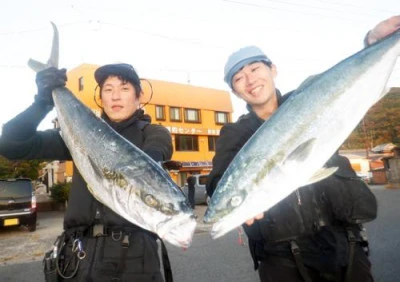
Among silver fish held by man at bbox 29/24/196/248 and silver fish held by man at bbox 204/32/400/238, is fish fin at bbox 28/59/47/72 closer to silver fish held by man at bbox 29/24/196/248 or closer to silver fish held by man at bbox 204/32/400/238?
silver fish held by man at bbox 29/24/196/248

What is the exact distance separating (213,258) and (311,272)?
18.6ft

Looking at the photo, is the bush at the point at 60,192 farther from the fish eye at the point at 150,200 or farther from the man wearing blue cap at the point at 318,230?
the fish eye at the point at 150,200

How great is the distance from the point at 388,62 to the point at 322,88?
1.64 feet

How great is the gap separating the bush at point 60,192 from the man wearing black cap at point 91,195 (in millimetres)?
23370

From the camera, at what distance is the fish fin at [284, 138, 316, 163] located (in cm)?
202

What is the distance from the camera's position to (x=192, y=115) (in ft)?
132

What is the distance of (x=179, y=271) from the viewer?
23.0ft

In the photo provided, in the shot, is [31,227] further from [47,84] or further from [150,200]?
[150,200]

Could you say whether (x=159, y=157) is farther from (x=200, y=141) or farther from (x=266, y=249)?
(x=200, y=141)

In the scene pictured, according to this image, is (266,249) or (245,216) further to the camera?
(266,249)

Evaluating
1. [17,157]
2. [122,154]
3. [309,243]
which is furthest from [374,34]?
[17,157]

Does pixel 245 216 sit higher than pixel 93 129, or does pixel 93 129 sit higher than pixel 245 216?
pixel 93 129

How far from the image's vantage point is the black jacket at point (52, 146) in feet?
8.56

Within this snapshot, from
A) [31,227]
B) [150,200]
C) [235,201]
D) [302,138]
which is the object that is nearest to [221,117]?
[31,227]
